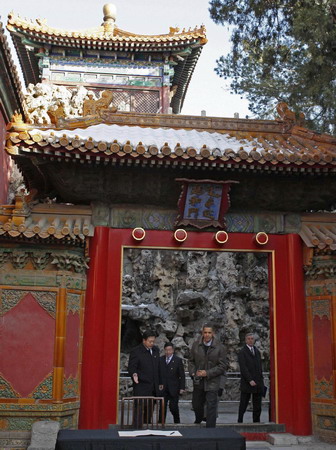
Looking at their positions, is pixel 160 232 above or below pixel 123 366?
above

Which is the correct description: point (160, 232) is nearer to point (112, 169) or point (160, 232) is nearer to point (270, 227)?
point (112, 169)

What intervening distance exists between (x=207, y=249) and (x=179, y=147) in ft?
5.90

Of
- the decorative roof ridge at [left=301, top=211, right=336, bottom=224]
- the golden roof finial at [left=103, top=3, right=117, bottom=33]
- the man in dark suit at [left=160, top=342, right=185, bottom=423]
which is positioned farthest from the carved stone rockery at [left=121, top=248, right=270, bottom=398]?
the golden roof finial at [left=103, top=3, right=117, bottom=33]

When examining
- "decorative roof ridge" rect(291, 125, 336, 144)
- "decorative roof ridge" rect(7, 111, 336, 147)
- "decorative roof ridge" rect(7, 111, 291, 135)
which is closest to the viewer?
"decorative roof ridge" rect(291, 125, 336, 144)

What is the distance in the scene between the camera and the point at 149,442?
4.85 m

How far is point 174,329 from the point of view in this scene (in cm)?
1625

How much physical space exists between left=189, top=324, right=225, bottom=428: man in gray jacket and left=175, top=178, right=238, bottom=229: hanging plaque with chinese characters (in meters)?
1.69

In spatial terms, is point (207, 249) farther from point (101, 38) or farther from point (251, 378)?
point (101, 38)

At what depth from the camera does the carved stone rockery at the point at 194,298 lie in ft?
53.1

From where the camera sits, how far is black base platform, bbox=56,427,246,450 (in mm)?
4742

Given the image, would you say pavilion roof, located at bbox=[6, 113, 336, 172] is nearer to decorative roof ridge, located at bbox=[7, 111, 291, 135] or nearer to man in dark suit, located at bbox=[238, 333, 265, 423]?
decorative roof ridge, located at bbox=[7, 111, 291, 135]

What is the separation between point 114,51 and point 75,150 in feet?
42.8

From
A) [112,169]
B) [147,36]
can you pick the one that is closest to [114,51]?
[147,36]

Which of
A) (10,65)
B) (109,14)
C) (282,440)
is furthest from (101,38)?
(282,440)
